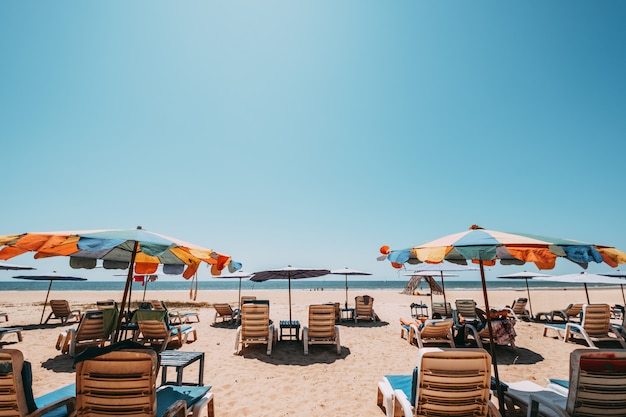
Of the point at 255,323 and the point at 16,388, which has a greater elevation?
the point at 16,388

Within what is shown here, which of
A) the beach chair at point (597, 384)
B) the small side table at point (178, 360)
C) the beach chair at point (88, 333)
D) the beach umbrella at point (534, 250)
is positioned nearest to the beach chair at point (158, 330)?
the beach chair at point (88, 333)

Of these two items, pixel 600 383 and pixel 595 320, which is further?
pixel 595 320

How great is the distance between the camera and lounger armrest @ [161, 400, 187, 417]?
9.76 feet

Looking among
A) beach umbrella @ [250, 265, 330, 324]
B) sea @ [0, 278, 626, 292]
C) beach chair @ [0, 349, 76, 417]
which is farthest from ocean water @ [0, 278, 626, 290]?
beach chair @ [0, 349, 76, 417]

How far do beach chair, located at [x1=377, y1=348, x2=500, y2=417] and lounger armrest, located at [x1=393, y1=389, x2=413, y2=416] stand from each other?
7cm

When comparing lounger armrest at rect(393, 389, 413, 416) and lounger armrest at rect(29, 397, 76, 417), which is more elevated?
lounger armrest at rect(29, 397, 76, 417)

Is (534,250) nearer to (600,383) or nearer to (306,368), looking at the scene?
(600,383)

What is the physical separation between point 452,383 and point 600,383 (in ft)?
4.80

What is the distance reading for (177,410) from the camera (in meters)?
3.12

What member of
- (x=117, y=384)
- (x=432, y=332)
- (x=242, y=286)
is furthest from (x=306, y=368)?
(x=242, y=286)

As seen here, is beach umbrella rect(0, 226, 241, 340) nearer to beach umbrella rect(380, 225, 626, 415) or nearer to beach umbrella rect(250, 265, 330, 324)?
beach umbrella rect(380, 225, 626, 415)

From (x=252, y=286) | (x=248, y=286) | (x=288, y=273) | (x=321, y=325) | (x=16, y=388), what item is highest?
(x=288, y=273)

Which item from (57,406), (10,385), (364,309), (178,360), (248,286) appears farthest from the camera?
(248,286)

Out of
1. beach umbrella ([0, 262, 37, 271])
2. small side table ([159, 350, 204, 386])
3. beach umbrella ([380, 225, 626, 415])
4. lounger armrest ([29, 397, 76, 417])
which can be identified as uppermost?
beach umbrella ([380, 225, 626, 415])
